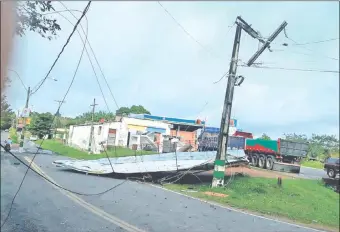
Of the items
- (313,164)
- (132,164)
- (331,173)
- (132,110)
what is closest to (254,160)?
(331,173)

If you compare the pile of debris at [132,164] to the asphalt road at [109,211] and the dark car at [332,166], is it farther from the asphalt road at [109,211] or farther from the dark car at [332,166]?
the dark car at [332,166]

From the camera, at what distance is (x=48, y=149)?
5.61 meters

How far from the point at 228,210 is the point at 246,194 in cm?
425

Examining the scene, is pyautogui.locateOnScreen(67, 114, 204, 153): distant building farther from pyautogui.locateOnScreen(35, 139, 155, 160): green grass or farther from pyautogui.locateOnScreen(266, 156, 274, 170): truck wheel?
pyautogui.locateOnScreen(266, 156, 274, 170): truck wheel

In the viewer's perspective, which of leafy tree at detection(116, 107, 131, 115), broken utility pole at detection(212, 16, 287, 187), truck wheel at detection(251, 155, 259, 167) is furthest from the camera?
truck wheel at detection(251, 155, 259, 167)

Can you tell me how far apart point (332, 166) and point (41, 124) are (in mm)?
24427

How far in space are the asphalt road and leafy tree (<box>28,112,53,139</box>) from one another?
0.33 meters

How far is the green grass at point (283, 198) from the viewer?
13.1 m

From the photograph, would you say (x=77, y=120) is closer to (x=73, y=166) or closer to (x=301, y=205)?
(x=73, y=166)

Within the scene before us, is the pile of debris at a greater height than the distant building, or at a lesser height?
lesser

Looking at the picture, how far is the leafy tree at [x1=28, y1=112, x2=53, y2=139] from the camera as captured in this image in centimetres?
477

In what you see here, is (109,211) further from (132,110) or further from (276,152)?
(276,152)

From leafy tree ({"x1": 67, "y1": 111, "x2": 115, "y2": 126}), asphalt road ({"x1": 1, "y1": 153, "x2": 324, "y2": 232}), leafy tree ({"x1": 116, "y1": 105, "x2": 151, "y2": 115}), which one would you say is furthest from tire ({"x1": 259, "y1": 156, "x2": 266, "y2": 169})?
leafy tree ({"x1": 67, "y1": 111, "x2": 115, "y2": 126})

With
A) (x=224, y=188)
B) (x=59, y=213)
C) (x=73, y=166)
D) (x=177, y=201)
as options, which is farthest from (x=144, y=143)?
(x=224, y=188)
